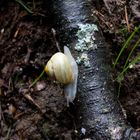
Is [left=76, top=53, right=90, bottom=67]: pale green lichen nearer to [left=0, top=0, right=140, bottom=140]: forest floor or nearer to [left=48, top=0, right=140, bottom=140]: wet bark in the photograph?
[left=48, top=0, right=140, bottom=140]: wet bark

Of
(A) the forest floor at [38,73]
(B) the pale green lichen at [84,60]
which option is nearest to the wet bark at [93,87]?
(B) the pale green lichen at [84,60]

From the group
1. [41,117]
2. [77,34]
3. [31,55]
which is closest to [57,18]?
[77,34]

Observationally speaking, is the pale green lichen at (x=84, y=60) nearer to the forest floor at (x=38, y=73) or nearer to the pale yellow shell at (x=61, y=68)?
the pale yellow shell at (x=61, y=68)

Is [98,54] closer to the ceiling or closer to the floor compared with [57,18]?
closer to the floor

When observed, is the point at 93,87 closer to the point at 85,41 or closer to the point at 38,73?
the point at 85,41

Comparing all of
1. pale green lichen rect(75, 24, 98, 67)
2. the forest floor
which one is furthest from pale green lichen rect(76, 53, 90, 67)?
the forest floor

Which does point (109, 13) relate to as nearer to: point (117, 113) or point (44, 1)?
point (44, 1)
